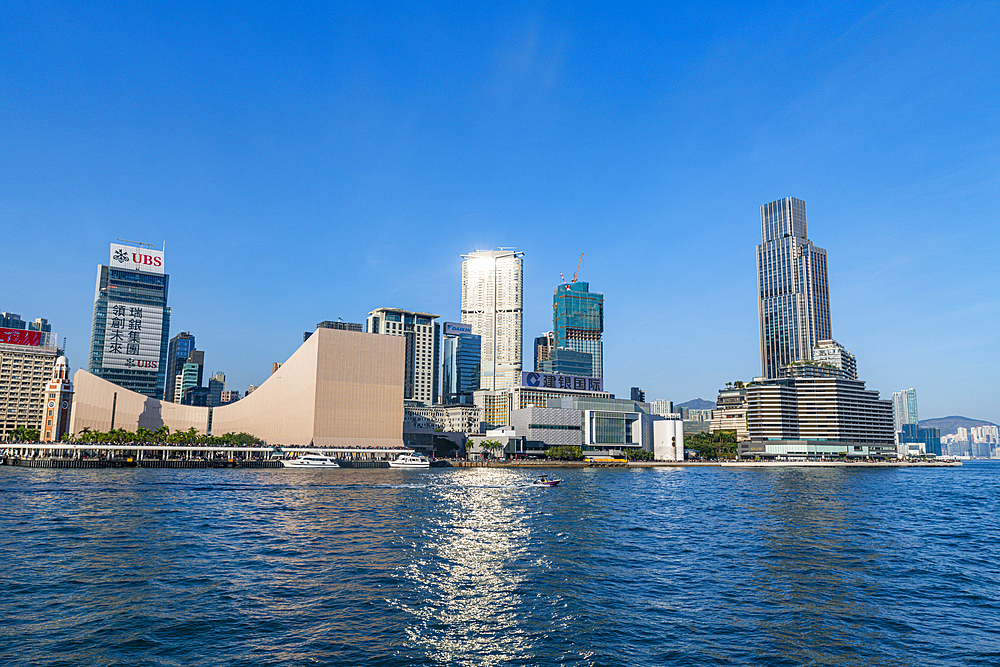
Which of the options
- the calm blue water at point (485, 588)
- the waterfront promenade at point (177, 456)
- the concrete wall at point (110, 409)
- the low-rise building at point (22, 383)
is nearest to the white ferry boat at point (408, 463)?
the waterfront promenade at point (177, 456)

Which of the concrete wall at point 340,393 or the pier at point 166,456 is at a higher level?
the concrete wall at point 340,393

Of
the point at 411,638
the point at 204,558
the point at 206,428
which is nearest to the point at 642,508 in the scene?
the point at 204,558

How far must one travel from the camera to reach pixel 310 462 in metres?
127

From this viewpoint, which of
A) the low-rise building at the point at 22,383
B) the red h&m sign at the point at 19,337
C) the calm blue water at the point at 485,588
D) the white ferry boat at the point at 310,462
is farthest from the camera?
the low-rise building at the point at 22,383

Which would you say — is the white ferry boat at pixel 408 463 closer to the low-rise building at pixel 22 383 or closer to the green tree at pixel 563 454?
the green tree at pixel 563 454

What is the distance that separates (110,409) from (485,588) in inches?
6680

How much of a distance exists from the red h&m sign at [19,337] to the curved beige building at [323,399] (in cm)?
4103

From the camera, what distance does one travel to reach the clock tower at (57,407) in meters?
149

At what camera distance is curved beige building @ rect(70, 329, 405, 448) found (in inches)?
5920

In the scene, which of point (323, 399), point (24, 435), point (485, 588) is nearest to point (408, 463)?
point (323, 399)

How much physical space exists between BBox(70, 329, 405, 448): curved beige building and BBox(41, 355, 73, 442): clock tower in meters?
2.66

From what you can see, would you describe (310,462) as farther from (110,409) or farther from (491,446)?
(110,409)

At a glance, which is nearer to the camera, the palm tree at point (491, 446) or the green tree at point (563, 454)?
the palm tree at point (491, 446)

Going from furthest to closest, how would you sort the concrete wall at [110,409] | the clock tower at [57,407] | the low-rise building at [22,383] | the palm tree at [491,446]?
1. the low-rise building at [22,383]
2. the palm tree at [491,446]
3. the concrete wall at [110,409]
4. the clock tower at [57,407]
